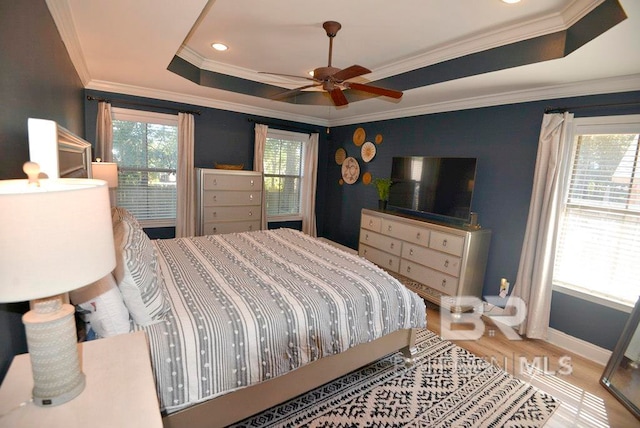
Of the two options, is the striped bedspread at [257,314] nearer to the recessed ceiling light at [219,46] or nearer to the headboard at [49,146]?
the headboard at [49,146]

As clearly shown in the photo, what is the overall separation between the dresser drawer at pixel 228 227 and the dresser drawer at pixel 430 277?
2.31 m

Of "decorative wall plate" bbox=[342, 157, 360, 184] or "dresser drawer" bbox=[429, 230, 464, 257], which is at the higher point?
"decorative wall plate" bbox=[342, 157, 360, 184]

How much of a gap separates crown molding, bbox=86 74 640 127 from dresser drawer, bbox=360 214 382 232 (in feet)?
5.10

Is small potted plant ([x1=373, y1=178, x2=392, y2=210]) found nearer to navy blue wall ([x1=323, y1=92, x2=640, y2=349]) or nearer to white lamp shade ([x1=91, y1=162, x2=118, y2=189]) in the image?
Answer: navy blue wall ([x1=323, y1=92, x2=640, y2=349])

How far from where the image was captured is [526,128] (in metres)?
3.14

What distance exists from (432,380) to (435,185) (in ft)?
7.37

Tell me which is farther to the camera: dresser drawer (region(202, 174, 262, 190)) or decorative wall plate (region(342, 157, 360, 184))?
decorative wall plate (region(342, 157, 360, 184))

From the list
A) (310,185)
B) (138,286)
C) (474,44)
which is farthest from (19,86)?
(310,185)

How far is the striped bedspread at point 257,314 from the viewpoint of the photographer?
1521mm

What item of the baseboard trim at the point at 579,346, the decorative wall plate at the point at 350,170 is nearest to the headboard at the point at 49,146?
the baseboard trim at the point at 579,346

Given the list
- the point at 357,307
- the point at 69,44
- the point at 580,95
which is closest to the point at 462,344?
the point at 357,307

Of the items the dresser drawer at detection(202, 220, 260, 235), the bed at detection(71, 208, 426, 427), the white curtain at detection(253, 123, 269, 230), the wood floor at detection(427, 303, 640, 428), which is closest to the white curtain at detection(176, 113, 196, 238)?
the dresser drawer at detection(202, 220, 260, 235)

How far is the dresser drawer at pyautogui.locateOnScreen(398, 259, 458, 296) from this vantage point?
3333mm

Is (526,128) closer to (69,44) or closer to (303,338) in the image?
(303,338)
